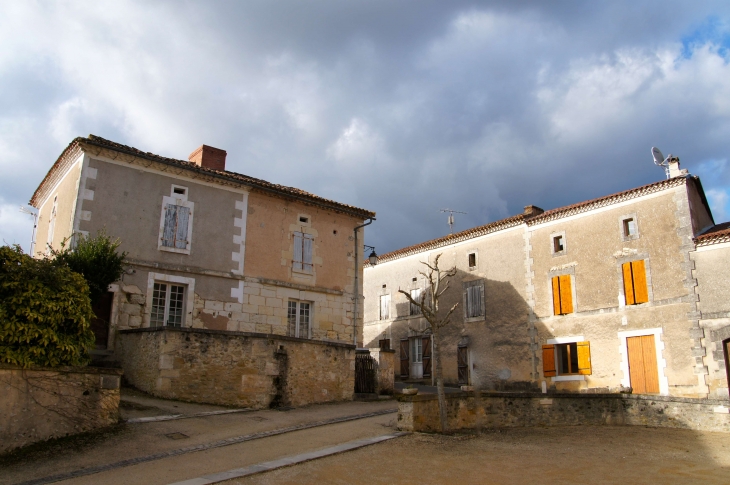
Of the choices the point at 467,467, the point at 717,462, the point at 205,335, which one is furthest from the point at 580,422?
→ the point at 205,335

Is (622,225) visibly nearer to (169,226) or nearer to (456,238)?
(456,238)

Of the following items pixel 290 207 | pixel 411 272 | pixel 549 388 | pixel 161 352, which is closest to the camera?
pixel 161 352

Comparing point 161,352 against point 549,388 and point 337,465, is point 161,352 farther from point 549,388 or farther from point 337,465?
point 549,388

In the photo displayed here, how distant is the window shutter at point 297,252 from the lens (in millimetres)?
18950

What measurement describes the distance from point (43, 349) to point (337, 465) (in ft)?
17.4

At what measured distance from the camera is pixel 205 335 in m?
13.1

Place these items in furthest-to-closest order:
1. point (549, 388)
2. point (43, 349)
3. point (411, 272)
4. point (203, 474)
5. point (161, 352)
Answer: point (411, 272), point (549, 388), point (161, 352), point (43, 349), point (203, 474)

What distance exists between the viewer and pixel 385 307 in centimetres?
2861

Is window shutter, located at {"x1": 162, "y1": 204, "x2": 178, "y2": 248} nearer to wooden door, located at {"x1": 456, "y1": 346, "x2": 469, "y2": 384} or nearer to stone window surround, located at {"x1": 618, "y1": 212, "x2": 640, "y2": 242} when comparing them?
wooden door, located at {"x1": 456, "y1": 346, "x2": 469, "y2": 384}

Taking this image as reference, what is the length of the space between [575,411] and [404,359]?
1273 centimetres

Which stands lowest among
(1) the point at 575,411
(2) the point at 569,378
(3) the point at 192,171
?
(1) the point at 575,411

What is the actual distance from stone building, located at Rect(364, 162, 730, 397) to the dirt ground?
5736mm

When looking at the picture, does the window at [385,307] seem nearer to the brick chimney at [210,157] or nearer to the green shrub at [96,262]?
the brick chimney at [210,157]

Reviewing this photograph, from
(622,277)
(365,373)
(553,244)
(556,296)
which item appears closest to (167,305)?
(365,373)
